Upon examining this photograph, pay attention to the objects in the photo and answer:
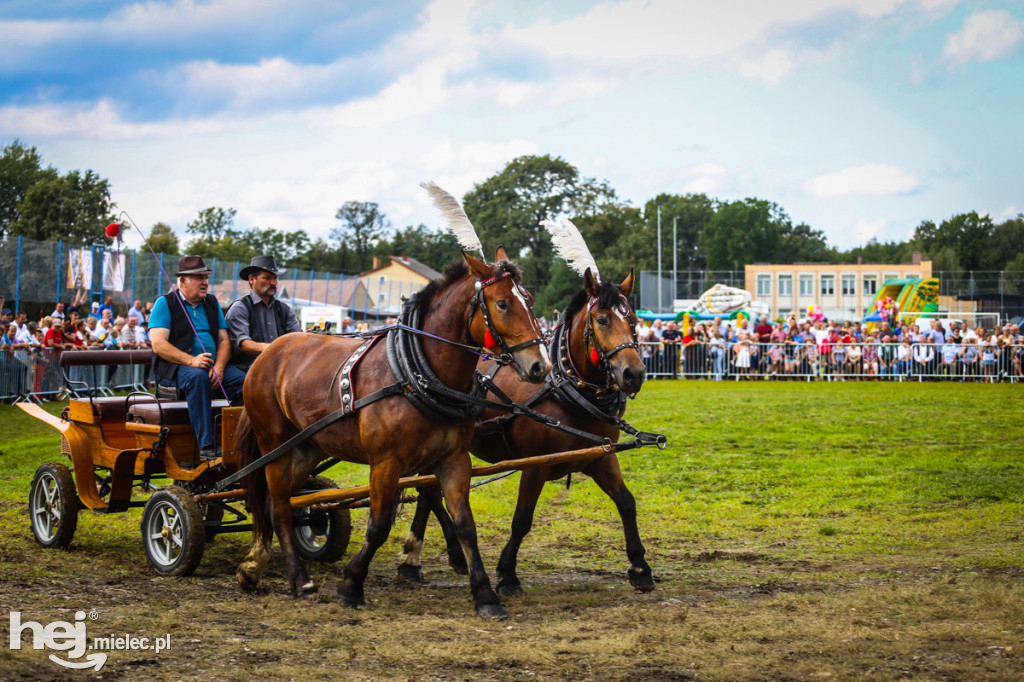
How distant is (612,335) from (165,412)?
359cm

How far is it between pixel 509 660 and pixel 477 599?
3.73 ft

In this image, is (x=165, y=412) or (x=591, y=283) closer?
(x=591, y=283)

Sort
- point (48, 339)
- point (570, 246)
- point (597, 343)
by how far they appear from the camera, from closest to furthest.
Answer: point (597, 343)
point (570, 246)
point (48, 339)

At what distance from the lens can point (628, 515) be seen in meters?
6.92

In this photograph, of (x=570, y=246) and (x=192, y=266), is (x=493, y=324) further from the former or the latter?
(x=192, y=266)

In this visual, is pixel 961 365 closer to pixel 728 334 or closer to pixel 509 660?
pixel 728 334

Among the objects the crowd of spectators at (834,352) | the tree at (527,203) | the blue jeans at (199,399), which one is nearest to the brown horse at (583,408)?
the blue jeans at (199,399)

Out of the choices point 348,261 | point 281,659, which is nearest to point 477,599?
point 281,659

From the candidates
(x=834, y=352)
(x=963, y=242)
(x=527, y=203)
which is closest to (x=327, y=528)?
(x=834, y=352)

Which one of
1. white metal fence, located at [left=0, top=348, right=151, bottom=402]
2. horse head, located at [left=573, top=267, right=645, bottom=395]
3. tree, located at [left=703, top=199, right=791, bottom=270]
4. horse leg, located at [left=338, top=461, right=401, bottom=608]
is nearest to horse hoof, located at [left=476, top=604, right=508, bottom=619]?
horse leg, located at [left=338, top=461, right=401, bottom=608]

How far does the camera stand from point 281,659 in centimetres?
495

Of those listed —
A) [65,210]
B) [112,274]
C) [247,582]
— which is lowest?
[247,582]

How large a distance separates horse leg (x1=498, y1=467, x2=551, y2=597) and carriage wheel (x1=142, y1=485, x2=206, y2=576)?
7.21 ft

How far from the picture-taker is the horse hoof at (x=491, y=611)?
5980mm
